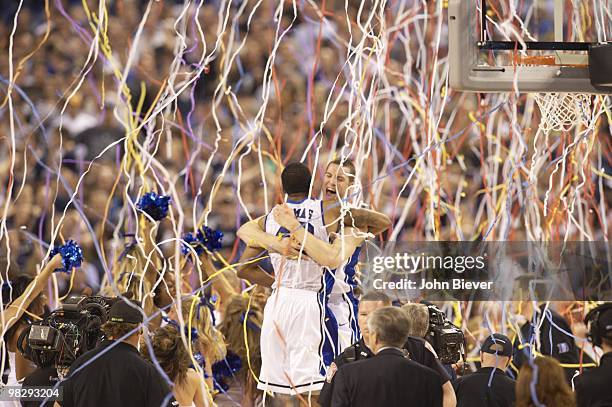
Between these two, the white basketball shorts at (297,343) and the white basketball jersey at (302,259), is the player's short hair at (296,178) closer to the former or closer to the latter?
the white basketball jersey at (302,259)

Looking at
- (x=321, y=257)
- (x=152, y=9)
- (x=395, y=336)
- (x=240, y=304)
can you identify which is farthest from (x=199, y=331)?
(x=152, y=9)

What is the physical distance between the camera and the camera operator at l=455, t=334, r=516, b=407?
4.46m

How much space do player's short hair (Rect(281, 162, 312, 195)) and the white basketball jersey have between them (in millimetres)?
61

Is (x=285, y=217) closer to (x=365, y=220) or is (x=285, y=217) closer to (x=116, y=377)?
(x=365, y=220)

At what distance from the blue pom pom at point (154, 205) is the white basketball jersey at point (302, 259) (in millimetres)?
695

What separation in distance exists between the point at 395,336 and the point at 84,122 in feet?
15.9

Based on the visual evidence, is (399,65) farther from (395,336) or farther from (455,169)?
(395,336)

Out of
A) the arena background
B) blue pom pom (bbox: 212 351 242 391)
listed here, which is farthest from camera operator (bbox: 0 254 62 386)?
the arena background

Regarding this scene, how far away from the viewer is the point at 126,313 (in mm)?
4203

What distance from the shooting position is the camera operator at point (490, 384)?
446 cm

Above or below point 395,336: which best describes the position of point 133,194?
above

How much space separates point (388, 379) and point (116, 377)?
3.43ft

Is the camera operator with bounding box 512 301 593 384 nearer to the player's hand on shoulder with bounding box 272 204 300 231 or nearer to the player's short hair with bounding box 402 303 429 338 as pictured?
the player's short hair with bounding box 402 303 429 338

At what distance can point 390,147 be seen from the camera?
8.52 m
